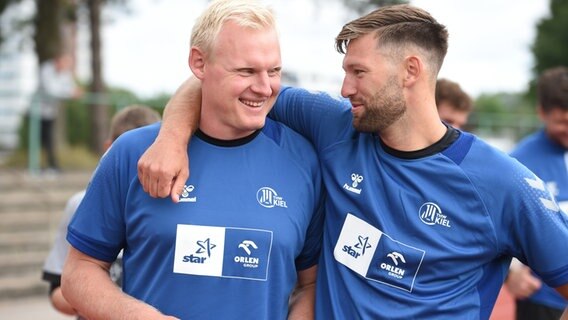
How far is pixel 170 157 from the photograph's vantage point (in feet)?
8.63

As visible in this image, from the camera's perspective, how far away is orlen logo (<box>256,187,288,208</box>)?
2.69m

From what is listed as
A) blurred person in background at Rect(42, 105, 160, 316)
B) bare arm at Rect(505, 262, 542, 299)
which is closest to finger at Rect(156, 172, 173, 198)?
blurred person in background at Rect(42, 105, 160, 316)

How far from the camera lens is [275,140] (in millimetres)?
2844

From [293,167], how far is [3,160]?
35.2ft

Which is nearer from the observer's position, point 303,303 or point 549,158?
point 303,303

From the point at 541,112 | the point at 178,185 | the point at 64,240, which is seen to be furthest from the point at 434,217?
the point at 541,112

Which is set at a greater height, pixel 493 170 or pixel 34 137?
pixel 493 170

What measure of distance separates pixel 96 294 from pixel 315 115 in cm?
102

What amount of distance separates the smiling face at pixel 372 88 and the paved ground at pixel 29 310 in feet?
19.9

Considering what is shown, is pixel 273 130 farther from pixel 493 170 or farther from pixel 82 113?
pixel 82 113

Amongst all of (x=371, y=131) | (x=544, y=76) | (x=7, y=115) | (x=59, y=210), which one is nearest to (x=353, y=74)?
(x=371, y=131)

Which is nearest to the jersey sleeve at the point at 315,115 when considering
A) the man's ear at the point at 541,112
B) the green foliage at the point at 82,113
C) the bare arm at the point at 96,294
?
the bare arm at the point at 96,294

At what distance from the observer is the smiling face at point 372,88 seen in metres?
2.75

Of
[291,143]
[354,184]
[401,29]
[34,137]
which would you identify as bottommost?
[34,137]
